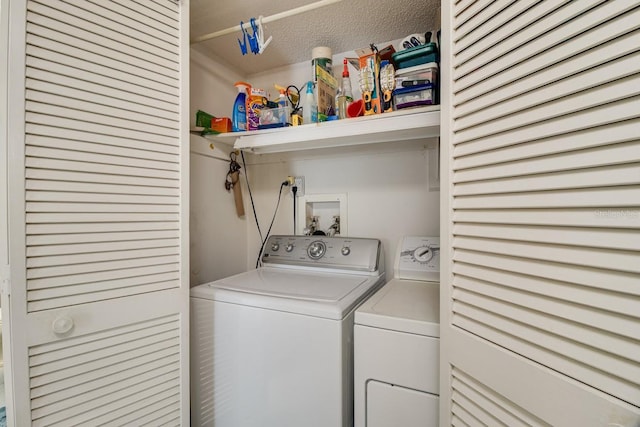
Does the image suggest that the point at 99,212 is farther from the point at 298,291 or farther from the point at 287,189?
the point at 287,189

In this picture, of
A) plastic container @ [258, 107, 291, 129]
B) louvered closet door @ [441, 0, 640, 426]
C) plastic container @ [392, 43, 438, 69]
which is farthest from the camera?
plastic container @ [258, 107, 291, 129]

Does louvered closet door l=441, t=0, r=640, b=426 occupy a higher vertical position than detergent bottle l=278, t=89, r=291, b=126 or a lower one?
lower

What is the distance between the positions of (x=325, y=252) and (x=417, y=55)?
1122 mm

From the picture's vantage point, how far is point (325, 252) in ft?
5.47

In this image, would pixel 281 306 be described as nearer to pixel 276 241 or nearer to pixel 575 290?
pixel 276 241

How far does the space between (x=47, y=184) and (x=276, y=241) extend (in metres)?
1.20

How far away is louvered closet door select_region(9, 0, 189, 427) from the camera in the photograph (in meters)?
0.77

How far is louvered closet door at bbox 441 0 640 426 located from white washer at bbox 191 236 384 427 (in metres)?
0.42

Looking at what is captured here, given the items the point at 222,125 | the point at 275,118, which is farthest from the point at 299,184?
the point at 222,125

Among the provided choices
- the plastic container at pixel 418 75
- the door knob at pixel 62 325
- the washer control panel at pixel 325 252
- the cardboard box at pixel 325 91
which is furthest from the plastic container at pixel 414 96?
the door knob at pixel 62 325

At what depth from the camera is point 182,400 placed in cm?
112

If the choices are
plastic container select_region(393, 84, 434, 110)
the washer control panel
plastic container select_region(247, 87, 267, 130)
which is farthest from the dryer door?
plastic container select_region(247, 87, 267, 130)

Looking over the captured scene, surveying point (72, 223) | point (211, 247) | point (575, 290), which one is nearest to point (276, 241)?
point (211, 247)

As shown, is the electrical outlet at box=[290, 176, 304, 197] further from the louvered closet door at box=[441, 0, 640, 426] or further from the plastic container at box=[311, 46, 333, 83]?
the louvered closet door at box=[441, 0, 640, 426]
